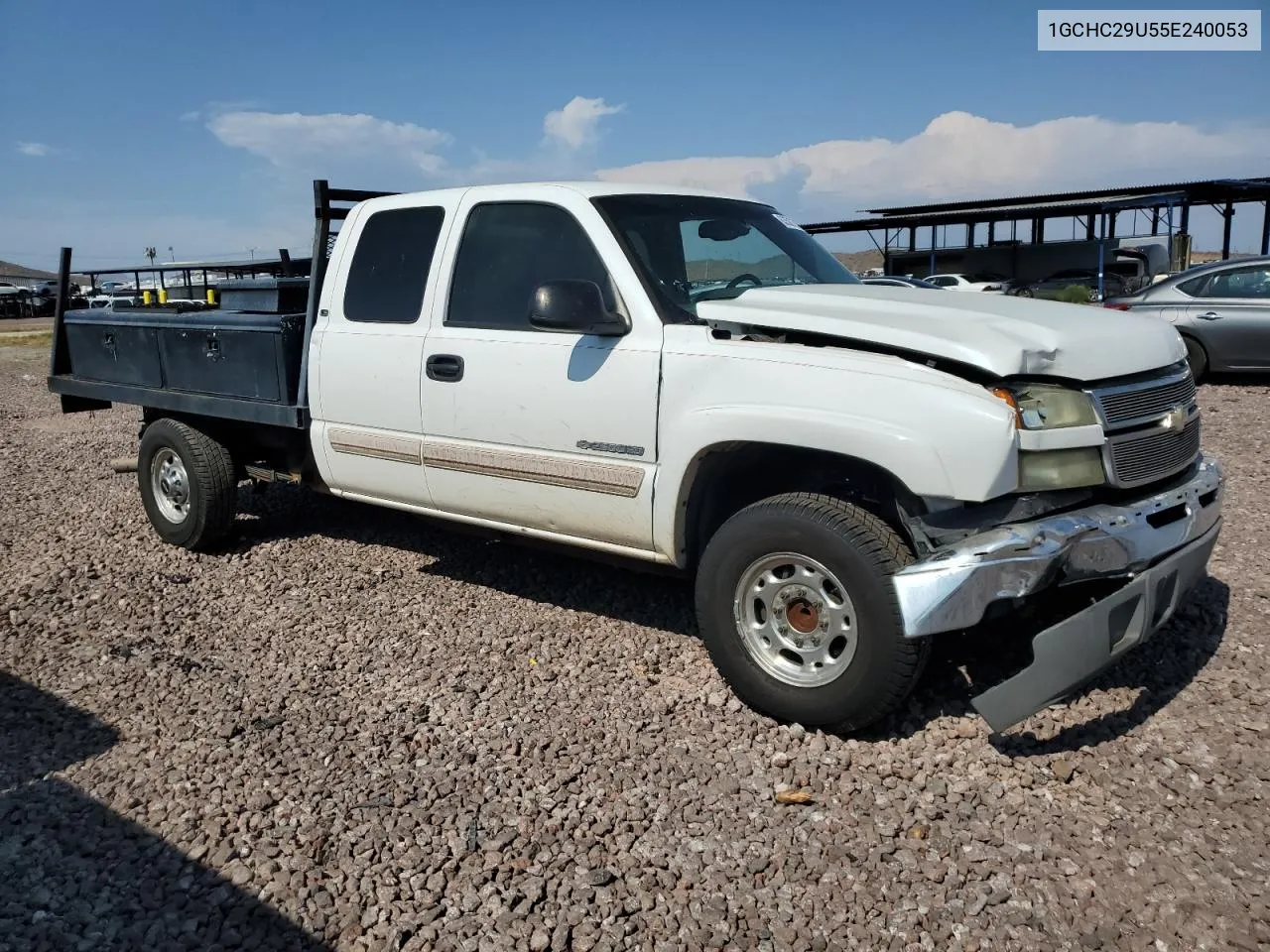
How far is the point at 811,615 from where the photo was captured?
376cm

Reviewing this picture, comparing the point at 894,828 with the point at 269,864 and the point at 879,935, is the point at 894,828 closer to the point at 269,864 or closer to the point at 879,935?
the point at 879,935

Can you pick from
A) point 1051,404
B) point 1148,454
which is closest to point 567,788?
point 1051,404

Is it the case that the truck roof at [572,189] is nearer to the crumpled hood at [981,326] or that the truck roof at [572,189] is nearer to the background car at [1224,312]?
the crumpled hood at [981,326]

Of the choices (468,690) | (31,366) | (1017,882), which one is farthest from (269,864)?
(31,366)

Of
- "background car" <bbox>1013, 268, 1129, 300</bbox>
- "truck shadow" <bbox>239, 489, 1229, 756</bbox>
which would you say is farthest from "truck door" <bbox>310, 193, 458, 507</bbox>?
"background car" <bbox>1013, 268, 1129, 300</bbox>

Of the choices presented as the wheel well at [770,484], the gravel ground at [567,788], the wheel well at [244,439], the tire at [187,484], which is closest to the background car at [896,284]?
the wheel well at [770,484]

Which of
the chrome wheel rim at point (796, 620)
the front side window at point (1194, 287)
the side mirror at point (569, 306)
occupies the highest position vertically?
the side mirror at point (569, 306)

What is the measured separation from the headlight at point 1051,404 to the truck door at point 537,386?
1347 mm

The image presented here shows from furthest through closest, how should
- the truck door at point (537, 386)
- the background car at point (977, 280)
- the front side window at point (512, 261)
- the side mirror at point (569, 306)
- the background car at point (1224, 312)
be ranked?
the background car at point (977, 280), the background car at point (1224, 312), the front side window at point (512, 261), the truck door at point (537, 386), the side mirror at point (569, 306)

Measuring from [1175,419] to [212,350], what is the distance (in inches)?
195

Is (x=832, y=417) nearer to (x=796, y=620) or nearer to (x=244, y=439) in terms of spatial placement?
(x=796, y=620)

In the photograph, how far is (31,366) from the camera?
69.5 feet

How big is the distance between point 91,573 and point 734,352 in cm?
425

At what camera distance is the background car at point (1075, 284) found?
99.7 ft
